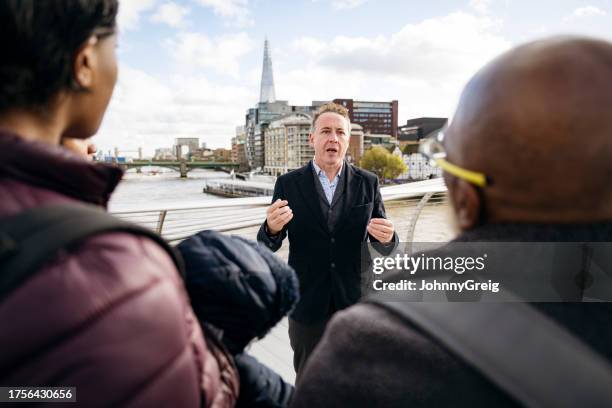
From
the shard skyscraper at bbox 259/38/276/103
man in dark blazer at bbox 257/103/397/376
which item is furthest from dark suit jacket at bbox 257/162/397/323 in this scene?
the shard skyscraper at bbox 259/38/276/103

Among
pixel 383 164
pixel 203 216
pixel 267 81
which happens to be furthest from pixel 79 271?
pixel 267 81

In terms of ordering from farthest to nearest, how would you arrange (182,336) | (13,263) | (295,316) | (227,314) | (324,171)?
(324,171) → (295,316) → (227,314) → (182,336) → (13,263)

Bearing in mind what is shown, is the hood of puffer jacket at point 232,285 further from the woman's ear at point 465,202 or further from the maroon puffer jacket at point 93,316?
the woman's ear at point 465,202

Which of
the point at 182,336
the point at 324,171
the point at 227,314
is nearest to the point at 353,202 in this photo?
the point at 324,171

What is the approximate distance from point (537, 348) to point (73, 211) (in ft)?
2.32

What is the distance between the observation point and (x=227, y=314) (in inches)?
32.1

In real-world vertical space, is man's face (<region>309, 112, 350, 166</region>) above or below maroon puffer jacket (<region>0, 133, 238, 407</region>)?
above

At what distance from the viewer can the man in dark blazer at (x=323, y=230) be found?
2.33m

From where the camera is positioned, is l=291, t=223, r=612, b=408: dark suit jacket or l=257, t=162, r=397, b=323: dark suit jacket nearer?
l=291, t=223, r=612, b=408: dark suit jacket

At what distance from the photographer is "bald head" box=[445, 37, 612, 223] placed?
0.64m

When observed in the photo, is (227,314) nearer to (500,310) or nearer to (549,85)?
(500,310)

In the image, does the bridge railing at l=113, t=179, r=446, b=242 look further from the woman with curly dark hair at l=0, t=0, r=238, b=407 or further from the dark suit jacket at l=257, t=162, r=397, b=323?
the woman with curly dark hair at l=0, t=0, r=238, b=407

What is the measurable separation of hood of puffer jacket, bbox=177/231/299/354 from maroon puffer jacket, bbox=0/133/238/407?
0.43 ft

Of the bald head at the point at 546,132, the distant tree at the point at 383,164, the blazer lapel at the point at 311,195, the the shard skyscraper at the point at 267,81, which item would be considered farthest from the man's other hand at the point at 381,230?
the the shard skyscraper at the point at 267,81
